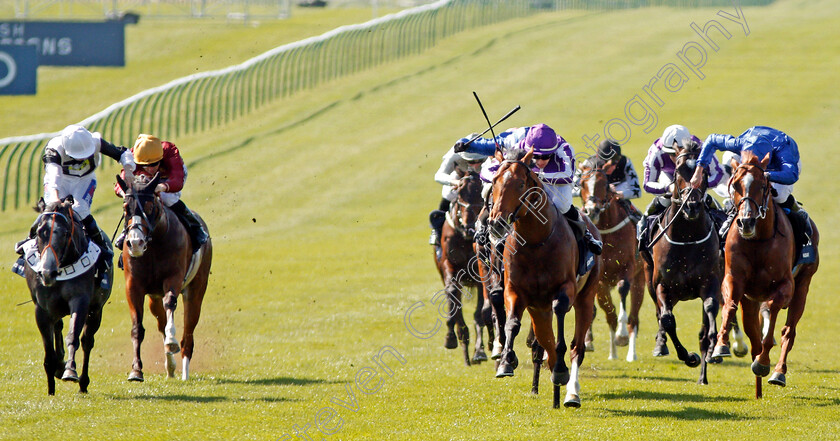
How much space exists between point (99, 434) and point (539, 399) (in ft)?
12.9

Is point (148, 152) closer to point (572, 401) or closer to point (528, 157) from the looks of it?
point (528, 157)

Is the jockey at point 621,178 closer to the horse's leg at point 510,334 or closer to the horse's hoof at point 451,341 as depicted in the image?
the horse's hoof at point 451,341

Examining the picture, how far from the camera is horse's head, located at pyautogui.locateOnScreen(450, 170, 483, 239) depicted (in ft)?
39.0

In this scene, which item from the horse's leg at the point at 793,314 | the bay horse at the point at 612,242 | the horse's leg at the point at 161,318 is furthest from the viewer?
the bay horse at the point at 612,242

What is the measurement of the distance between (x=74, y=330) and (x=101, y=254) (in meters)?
0.89

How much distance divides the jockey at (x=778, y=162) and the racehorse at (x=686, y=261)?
0.87 feet

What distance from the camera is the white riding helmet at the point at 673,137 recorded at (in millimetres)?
11523

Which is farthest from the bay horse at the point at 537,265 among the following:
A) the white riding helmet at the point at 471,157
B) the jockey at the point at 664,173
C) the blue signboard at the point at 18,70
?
the blue signboard at the point at 18,70

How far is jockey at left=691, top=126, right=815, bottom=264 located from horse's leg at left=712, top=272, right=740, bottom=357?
734 millimetres

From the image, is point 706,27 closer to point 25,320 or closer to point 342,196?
point 342,196

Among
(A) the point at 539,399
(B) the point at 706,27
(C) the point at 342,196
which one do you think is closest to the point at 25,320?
(A) the point at 539,399

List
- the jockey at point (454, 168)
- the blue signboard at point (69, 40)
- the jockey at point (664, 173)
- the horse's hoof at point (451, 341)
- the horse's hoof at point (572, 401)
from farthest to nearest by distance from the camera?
the blue signboard at point (69, 40) → the horse's hoof at point (451, 341) → the jockey at point (454, 168) → the jockey at point (664, 173) → the horse's hoof at point (572, 401)

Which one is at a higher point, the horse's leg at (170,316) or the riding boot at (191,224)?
the riding boot at (191,224)

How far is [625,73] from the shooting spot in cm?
3894
